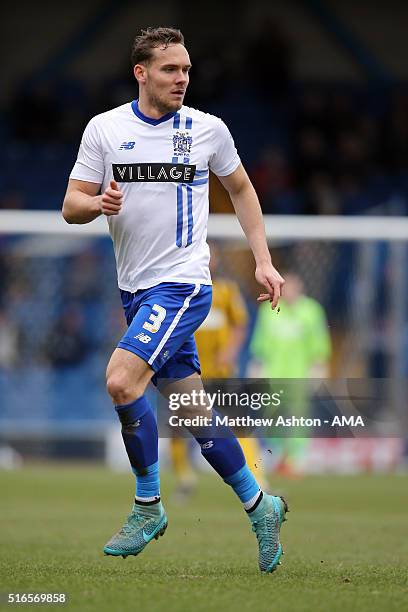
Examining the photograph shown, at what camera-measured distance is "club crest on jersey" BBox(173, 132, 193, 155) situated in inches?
240

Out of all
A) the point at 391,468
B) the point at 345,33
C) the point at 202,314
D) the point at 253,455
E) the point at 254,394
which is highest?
the point at 345,33

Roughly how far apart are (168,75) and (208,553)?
2.89m

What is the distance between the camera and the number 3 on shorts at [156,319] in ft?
19.2

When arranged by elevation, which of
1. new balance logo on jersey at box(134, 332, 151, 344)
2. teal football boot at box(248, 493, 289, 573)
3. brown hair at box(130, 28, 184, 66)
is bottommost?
teal football boot at box(248, 493, 289, 573)

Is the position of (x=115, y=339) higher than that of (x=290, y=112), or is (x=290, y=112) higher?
(x=290, y=112)

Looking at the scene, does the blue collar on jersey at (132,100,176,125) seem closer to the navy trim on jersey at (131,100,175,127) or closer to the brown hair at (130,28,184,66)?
the navy trim on jersey at (131,100,175,127)

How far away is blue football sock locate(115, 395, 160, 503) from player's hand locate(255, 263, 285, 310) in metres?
0.78

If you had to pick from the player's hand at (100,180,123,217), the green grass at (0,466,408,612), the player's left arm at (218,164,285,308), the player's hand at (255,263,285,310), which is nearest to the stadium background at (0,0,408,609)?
the green grass at (0,466,408,612)

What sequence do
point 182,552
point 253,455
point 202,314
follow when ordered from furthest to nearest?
point 253,455 < point 182,552 < point 202,314

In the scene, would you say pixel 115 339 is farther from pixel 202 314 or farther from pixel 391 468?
pixel 202 314

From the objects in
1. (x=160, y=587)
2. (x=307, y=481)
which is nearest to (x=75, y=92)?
(x=307, y=481)

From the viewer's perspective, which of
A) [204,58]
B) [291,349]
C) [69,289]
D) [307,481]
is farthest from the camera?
[204,58]

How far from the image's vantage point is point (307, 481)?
1484 cm

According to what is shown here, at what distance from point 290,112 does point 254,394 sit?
15.1 meters
